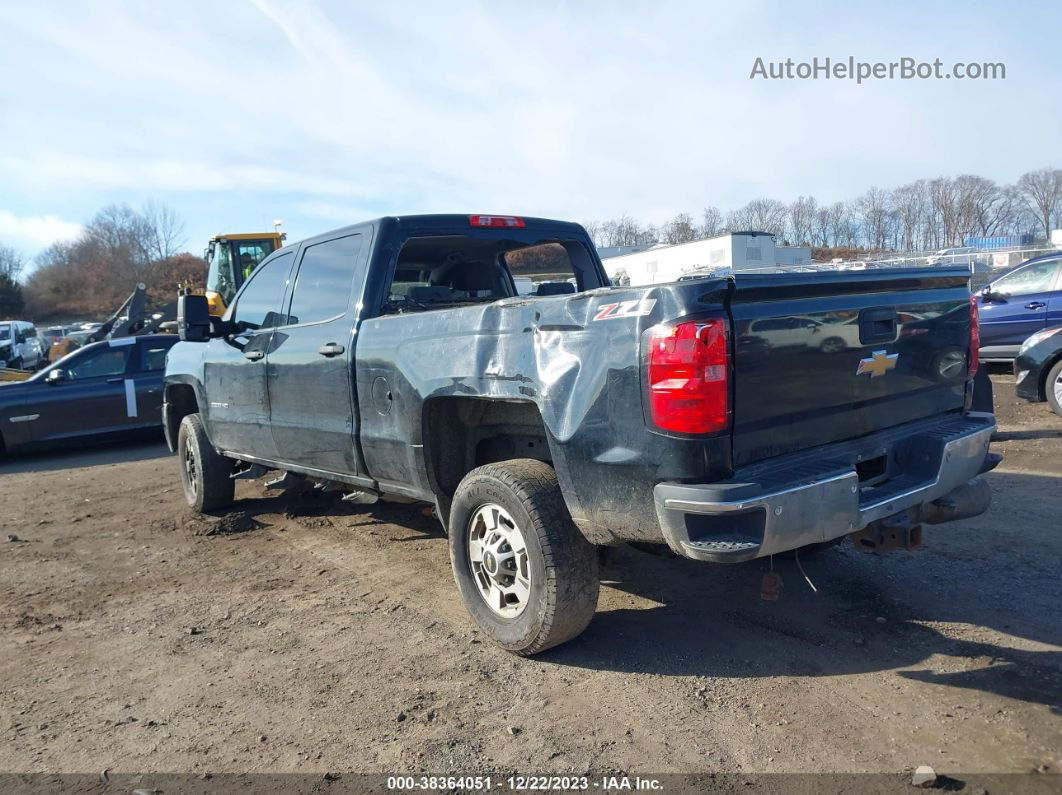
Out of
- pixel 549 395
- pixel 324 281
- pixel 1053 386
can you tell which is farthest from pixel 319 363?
pixel 1053 386

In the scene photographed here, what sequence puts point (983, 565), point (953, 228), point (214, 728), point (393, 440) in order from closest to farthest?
point (214, 728) → point (393, 440) → point (983, 565) → point (953, 228)

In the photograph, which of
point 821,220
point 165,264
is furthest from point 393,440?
point 165,264

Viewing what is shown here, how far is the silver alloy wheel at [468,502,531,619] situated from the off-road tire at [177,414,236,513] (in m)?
3.41

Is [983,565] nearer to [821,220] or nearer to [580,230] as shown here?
[580,230]

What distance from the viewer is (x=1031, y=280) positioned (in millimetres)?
10906

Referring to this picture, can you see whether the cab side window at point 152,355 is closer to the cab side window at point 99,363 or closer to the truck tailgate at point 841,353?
the cab side window at point 99,363

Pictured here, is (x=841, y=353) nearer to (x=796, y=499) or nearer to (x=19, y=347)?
(x=796, y=499)

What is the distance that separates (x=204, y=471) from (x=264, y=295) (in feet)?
5.56

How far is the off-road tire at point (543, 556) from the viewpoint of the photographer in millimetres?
3352

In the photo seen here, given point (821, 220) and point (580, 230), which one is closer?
point (580, 230)

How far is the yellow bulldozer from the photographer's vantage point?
19.2m

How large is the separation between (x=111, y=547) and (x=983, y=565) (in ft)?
18.8

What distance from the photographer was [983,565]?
4469 millimetres

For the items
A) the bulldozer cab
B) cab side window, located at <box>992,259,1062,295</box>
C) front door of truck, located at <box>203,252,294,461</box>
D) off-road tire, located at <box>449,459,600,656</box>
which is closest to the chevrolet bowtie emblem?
off-road tire, located at <box>449,459,600,656</box>
